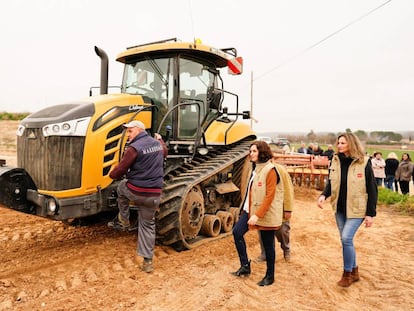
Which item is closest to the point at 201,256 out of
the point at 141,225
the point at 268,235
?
the point at 141,225

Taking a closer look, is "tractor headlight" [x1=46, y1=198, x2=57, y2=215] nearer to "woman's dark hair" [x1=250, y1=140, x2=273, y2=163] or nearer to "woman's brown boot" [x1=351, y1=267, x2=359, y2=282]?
"woman's dark hair" [x1=250, y1=140, x2=273, y2=163]

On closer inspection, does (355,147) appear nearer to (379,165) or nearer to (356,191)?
(356,191)

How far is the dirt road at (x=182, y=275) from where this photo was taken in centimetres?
372

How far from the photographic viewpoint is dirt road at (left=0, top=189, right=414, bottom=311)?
372 cm

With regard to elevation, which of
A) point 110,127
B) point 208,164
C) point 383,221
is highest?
point 110,127

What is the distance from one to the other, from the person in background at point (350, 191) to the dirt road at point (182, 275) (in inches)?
20.6

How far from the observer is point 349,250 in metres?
4.18

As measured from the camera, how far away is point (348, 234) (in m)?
4.11

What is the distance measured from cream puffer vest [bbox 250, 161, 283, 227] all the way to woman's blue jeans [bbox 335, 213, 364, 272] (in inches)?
29.9

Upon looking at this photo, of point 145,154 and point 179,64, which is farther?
point 179,64

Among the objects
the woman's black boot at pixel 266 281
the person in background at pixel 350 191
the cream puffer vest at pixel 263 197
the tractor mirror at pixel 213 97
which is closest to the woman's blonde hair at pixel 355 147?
the person in background at pixel 350 191

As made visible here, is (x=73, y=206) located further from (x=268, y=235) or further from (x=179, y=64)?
(x=179, y=64)

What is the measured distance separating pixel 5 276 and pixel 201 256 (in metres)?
2.44

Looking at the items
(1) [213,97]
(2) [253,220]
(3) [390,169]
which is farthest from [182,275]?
(3) [390,169]
